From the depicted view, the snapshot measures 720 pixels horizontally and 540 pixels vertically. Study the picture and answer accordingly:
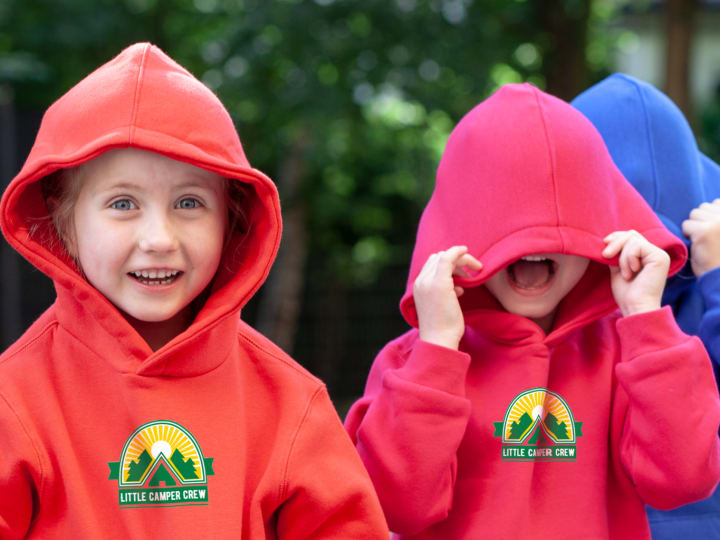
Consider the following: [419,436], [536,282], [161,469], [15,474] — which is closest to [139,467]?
[161,469]

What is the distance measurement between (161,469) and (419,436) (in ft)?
1.88

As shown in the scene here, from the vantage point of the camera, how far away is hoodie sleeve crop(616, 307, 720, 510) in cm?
206

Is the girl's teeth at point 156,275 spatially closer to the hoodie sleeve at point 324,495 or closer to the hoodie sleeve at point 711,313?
the hoodie sleeve at point 324,495

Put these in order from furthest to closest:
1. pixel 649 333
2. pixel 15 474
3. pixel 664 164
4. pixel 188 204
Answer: pixel 664 164
pixel 649 333
pixel 188 204
pixel 15 474

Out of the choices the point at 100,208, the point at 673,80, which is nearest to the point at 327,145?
the point at 673,80

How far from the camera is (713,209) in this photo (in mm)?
2480

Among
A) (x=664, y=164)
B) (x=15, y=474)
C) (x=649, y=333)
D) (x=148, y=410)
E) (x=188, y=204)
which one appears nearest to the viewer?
(x=15, y=474)

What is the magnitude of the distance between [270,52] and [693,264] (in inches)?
163

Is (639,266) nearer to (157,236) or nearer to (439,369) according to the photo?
(439,369)

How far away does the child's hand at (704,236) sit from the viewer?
242 centimetres

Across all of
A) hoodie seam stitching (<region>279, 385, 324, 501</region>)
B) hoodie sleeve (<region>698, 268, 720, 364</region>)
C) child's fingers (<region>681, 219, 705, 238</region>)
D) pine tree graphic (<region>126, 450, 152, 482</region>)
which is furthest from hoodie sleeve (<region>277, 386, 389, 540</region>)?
child's fingers (<region>681, 219, 705, 238</region>)

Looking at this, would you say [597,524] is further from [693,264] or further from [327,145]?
[327,145]

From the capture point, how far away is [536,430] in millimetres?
2209

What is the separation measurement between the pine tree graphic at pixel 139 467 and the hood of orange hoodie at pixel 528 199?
2.46 ft
